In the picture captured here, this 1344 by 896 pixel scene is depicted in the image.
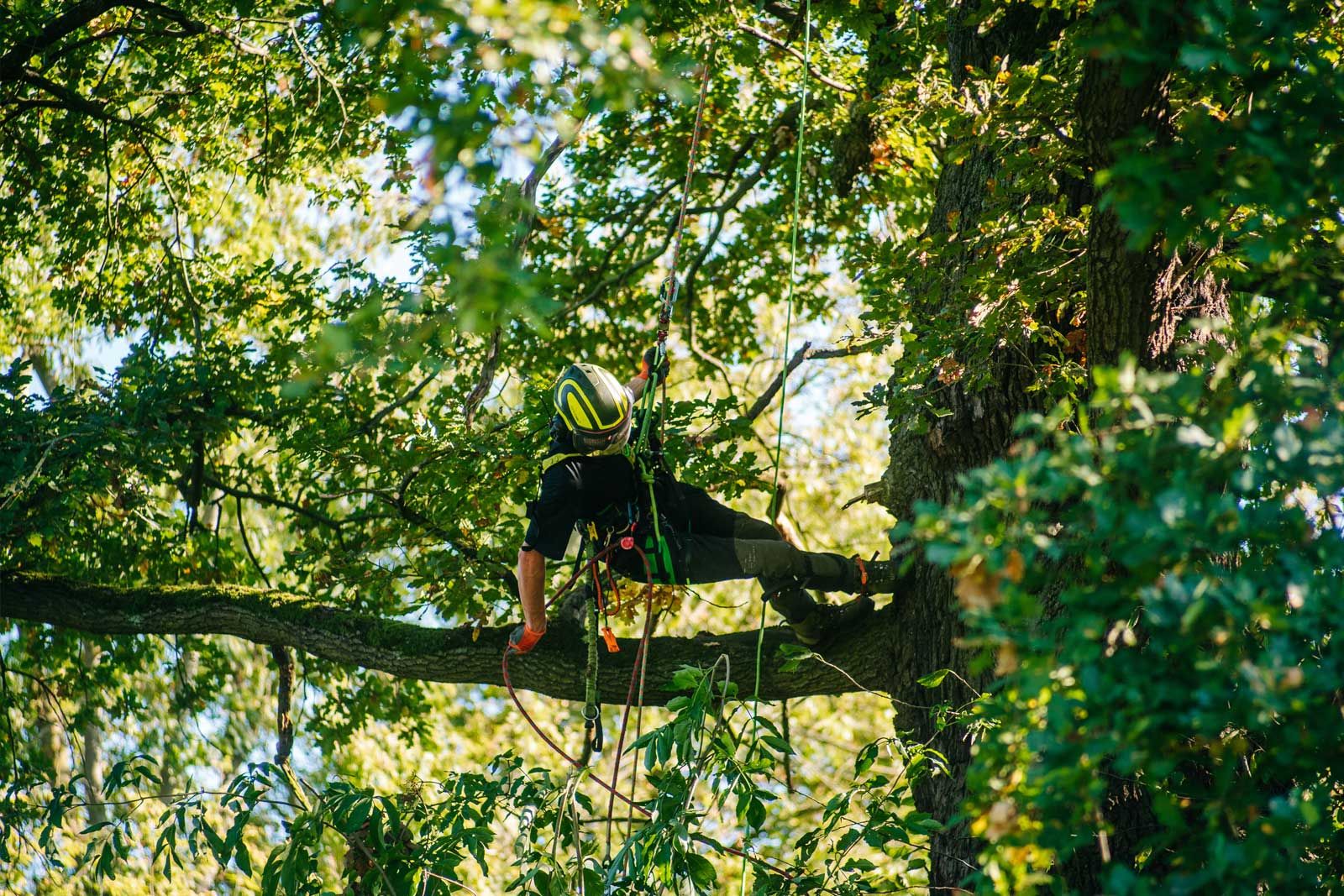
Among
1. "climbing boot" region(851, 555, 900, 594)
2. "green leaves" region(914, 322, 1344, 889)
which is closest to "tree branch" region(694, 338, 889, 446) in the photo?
"climbing boot" region(851, 555, 900, 594)

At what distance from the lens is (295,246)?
12664 mm

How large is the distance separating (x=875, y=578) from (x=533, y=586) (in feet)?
5.11

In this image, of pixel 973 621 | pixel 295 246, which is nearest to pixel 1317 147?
pixel 973 621

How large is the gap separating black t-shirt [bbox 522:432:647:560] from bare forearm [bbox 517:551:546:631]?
0.20 feet

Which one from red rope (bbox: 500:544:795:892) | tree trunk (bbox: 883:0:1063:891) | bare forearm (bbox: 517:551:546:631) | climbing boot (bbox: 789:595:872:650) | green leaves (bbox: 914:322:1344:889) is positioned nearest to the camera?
green leaves (bbox: 914:322:1344:889)

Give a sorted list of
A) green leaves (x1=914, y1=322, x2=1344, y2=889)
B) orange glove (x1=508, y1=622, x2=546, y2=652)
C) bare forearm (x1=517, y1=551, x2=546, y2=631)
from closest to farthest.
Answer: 1. green leaves (x1=914, y1=322, x2=1344, y2=889)
2. bare forearm (x1=517, y1=551, x2=546, y2=631)
3. orange glove (x1=508, y1=622, x2=546, y2=652)

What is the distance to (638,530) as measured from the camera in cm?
487

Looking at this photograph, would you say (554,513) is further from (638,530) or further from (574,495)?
(638,530)

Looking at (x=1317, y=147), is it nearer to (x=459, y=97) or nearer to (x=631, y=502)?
(x=459, y=97)

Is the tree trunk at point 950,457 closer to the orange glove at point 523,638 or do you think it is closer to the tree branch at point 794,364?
the tree branch at point 794,364

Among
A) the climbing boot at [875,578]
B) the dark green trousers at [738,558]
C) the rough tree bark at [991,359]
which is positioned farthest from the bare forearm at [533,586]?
the rough tree bark at [991,359]

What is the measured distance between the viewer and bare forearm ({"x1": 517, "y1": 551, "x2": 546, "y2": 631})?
4.95 m

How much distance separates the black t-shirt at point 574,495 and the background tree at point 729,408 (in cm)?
67

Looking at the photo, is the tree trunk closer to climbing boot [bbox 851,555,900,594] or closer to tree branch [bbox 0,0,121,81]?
climbing boot [bbox 851,555,900,594]
